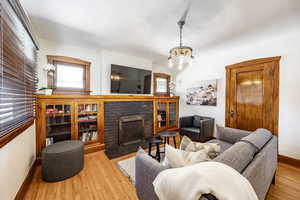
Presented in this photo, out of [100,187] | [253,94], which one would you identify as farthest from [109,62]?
[253,94]

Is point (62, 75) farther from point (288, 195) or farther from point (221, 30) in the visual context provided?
point (288, 195)

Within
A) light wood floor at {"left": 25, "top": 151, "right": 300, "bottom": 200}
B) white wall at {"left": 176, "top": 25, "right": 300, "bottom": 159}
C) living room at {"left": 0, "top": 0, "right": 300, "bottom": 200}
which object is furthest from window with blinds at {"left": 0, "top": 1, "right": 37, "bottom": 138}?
white wall at {"left": 176, "top": 25, "right": 300, "bottom": 159}

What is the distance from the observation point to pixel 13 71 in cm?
137

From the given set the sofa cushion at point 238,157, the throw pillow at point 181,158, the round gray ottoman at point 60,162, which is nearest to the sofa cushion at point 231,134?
the sofa cushion at point 238,157

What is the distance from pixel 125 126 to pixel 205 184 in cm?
272

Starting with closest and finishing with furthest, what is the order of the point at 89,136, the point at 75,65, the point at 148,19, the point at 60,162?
the point at 60,162 < the point at 148,19 < the point at 89,136 < the point at 75,65

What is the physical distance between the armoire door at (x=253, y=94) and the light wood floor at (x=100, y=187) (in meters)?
1.07

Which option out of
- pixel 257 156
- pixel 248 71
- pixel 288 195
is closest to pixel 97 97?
pixel 257 156

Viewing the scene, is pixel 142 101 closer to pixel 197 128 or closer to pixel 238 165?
pixel 197 128

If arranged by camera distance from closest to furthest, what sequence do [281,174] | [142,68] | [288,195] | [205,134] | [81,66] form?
1. [288,195]
2. [281,174]
3. [81,66]
4. [205,134]
5. [142,68]

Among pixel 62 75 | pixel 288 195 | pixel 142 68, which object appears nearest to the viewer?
pixel 288 195

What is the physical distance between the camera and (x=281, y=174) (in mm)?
2051

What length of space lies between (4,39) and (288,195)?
382 centimetres

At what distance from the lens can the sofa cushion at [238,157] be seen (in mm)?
916
